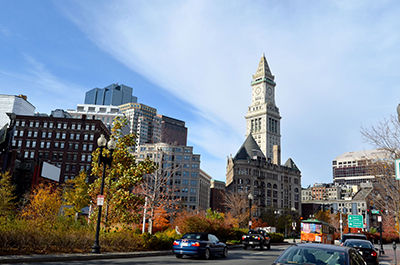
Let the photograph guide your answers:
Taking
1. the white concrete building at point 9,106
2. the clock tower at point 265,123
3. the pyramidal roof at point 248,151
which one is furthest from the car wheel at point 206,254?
the clock tower at point 265,123

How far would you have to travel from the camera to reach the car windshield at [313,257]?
7.46 m

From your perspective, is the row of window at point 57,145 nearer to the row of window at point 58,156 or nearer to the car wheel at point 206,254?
the row of window at point 58,156

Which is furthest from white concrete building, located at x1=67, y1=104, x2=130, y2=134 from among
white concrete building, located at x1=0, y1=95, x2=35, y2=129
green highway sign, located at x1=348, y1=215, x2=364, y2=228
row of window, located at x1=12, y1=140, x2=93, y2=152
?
green highway sign, located at x1=348, y1=215, x2=364, y2=228

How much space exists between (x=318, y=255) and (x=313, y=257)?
0.16 metres

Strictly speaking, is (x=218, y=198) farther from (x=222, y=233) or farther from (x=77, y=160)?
(x=222, y=233)

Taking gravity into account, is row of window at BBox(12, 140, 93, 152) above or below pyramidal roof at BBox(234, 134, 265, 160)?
below

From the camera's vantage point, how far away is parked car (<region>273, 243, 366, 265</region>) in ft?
24.5

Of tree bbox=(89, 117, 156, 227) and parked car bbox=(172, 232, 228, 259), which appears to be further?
tree bbox=(89, 117, 156, 227)

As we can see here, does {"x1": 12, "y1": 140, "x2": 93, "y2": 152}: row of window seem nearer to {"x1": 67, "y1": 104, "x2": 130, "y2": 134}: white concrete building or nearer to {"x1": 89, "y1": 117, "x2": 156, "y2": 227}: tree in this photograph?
{"x1": 89, "y1": 117, "x2": 156, "y2": 227}: tree

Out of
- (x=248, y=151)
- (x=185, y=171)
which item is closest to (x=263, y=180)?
(x=248, y=151)

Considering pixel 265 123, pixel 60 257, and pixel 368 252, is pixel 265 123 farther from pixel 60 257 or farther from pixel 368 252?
pixel 60 257

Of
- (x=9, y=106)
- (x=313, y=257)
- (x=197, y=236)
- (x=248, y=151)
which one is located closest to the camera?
(x=313, y=257)

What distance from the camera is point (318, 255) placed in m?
7.68

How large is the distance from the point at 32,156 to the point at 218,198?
349 feet
